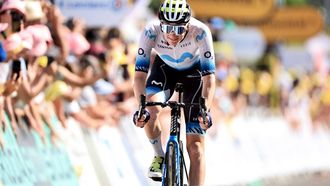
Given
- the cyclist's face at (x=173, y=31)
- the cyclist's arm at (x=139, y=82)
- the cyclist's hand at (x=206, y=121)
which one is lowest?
the cyclist's hand at (x=206, y=121)

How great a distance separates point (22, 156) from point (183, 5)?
8.52 feet

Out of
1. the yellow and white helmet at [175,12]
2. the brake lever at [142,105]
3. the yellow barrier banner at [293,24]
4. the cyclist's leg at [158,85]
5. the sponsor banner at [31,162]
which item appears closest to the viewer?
the brake lever at [142,105]

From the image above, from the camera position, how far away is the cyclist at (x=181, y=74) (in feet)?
28.6

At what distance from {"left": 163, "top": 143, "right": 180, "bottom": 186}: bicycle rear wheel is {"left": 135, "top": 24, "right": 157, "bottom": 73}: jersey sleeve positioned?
0.88 meters

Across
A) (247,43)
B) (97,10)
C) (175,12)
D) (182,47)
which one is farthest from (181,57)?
(247,43)

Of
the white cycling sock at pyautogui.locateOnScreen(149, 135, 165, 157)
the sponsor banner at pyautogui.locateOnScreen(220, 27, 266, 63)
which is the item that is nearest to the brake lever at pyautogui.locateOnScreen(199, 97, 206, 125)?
the white cycling sock at pyautogui.locateOnScreen(149, 135, 165, 157)

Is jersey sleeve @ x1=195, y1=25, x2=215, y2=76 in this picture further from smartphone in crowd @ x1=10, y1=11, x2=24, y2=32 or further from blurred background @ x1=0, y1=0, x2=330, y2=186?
smartphone in crowd @ x1=10, y1=11, x2=24, y2=32

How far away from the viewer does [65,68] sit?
11.3 metres

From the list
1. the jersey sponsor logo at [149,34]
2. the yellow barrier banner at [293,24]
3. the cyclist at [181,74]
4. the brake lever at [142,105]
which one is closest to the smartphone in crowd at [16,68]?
the cyclist at [181,74]

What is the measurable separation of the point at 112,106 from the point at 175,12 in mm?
3909

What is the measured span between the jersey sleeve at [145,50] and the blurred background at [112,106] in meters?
1.61

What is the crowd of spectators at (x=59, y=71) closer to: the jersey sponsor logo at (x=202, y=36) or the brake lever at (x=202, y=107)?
the jersey sponsor logo at (x=202, y=36)

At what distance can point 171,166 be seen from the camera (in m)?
8.34

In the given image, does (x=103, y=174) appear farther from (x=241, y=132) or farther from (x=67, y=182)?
(x=241, y=132)
